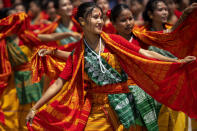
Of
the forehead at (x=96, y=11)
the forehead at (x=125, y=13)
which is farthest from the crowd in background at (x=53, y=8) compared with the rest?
the forehead at (x=96, y=11)

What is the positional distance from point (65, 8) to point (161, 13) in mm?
2341

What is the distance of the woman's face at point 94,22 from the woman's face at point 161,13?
1.35 m

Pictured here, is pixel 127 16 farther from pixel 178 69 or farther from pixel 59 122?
pixel 59 122

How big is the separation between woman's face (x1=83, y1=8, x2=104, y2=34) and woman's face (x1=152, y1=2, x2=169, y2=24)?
4.43 feet

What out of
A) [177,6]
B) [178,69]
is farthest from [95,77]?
[177,6]

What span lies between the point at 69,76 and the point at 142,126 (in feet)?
3.29

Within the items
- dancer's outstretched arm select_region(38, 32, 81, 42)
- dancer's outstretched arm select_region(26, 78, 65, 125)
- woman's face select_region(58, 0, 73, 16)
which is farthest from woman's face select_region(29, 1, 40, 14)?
dancer's outstretched arm select_region(26, 78, 65, 125)

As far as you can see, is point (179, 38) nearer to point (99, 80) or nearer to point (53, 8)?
point (99, 80)

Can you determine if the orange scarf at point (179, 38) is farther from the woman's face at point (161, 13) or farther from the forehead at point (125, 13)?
the woman's face at point (161, 13)

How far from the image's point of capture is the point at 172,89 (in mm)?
3816

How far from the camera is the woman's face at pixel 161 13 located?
5.06 meters

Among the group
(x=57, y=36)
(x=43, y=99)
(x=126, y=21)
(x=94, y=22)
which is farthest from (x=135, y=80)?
(x=57, y=36)

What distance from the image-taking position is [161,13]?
5.07 metres

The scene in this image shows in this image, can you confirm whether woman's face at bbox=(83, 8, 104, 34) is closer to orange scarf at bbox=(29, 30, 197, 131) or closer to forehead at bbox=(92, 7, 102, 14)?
forehead at bbox=(92, 7, 102, 14)
